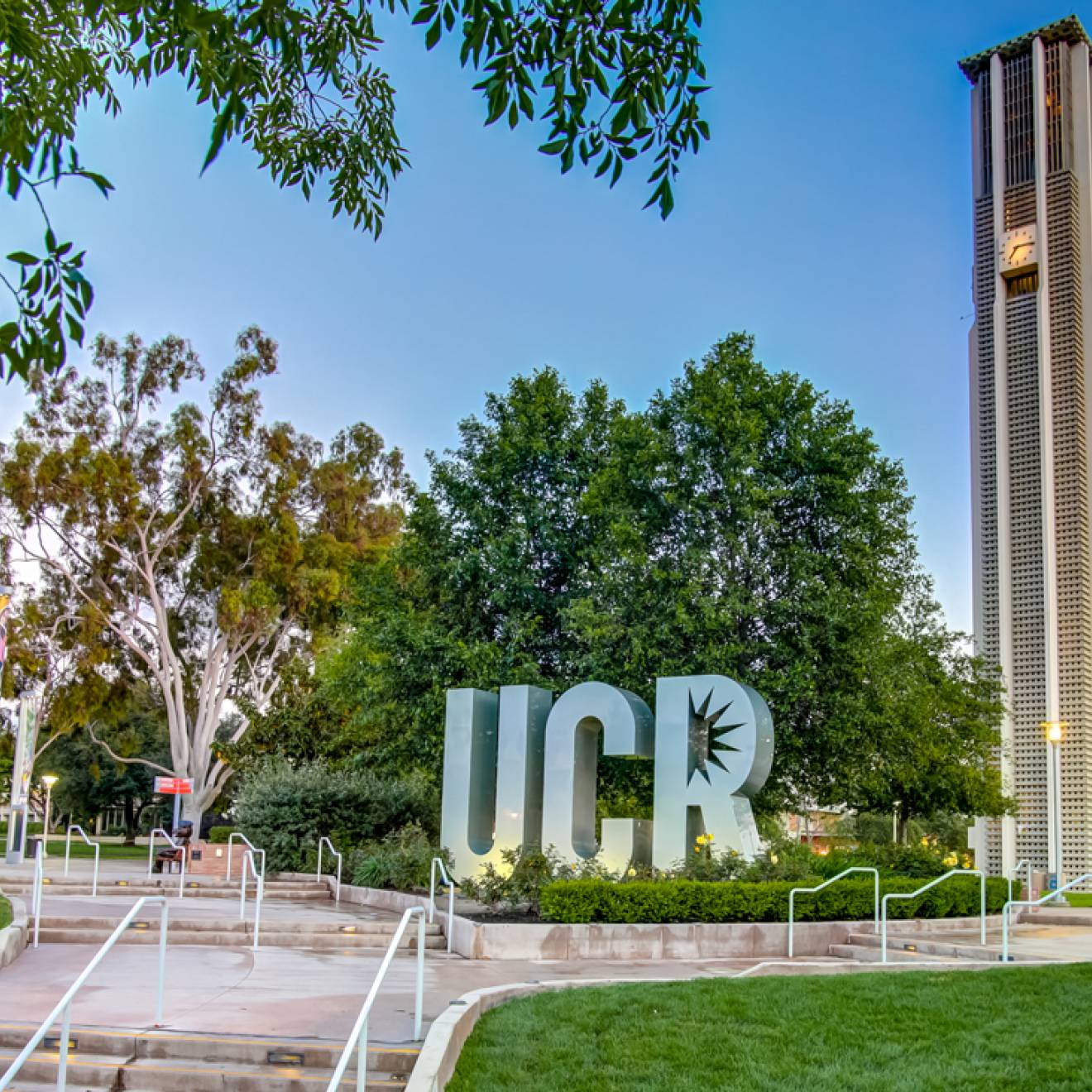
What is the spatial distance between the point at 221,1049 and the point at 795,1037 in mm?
4276

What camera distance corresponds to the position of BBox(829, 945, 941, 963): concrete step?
47.0 ft

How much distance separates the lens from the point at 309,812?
1052 inches

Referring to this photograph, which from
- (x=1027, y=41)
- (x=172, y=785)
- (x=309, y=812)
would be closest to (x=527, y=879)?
(x=309, y=812)

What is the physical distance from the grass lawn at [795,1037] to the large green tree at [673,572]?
38.9 feet

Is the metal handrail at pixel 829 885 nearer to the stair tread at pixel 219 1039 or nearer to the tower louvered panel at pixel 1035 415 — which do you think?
the stair tread at pixel 219 1039

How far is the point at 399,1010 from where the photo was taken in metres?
10.1

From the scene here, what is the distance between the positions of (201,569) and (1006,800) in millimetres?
27869

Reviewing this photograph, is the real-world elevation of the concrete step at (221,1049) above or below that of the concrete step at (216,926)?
above

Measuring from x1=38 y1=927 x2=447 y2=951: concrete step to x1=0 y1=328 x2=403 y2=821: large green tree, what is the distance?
968 inches

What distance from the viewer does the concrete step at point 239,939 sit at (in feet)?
49.8

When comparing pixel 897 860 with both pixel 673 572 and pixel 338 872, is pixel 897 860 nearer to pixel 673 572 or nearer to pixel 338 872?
pixel 673 572

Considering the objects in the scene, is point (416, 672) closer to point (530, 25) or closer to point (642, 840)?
point (642, 840)

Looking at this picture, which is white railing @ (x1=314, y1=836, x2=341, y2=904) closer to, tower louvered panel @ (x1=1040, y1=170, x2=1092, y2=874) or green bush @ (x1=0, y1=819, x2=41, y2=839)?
green bush @ (x1=0, y1=819, x2=41, y2=839)

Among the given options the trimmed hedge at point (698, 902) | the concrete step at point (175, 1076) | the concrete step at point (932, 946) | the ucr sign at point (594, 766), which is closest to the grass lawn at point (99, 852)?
the ucr sign at point (594, 766)
